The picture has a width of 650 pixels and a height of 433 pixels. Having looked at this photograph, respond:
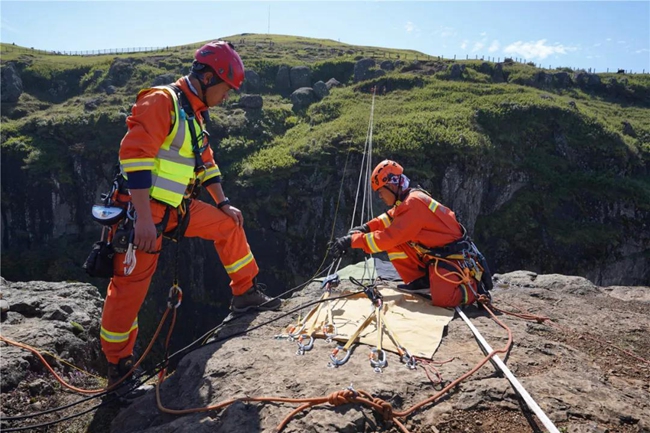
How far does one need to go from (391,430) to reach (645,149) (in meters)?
31.6

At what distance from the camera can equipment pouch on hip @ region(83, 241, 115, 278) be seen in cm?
404

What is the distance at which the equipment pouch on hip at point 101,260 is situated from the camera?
4.04 metres

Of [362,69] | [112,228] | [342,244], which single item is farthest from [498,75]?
[112,228]

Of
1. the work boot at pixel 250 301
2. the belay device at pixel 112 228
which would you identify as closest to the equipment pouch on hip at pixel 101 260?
the belay device at pixel 112 228

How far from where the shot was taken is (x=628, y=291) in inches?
305

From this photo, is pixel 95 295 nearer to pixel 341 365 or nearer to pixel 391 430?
pixel 341 365

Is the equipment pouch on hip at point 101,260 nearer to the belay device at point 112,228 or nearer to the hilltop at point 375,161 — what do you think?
the belay device at point 112,228

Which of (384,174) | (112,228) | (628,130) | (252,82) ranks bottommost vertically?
(112,228)

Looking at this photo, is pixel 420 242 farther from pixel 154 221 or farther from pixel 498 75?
pixel 498 75

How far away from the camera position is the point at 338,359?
4121 mm

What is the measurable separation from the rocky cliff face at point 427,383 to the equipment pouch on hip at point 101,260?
1184 millimetres

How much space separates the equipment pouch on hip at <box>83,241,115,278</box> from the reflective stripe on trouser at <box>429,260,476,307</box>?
3.52 meters

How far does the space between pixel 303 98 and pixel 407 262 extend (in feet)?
99.2

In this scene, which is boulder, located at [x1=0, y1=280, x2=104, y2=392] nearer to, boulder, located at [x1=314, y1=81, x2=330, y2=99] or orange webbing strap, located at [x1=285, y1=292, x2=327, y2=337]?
orange webbing strap, located at [x1=285, y1=292, x2=327, y2=337]
